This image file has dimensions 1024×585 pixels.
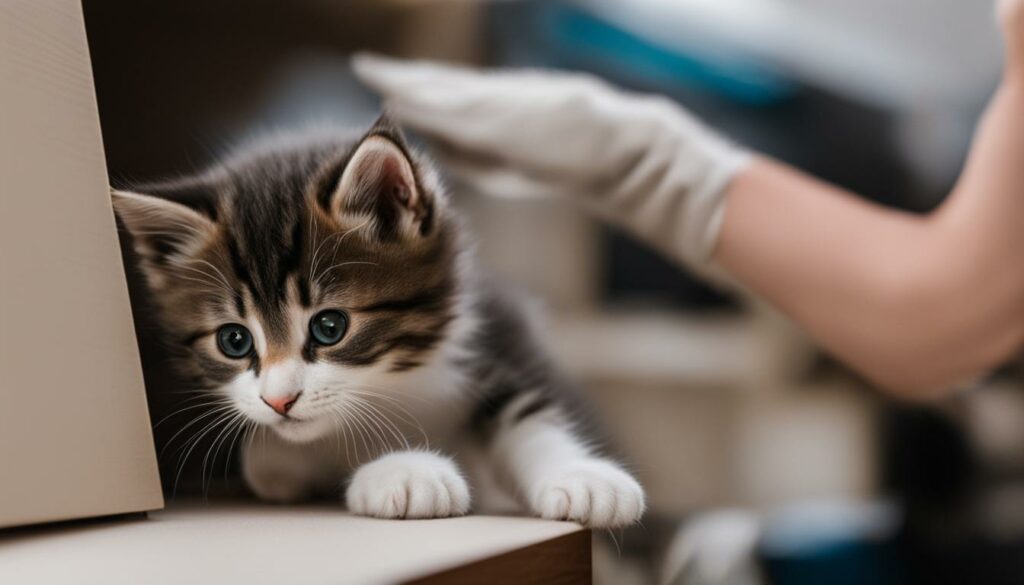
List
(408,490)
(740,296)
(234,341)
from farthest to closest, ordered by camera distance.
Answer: (740,296)
(234,341)
(408,490)

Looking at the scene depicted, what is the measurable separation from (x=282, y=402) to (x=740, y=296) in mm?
733

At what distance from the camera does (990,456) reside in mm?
1230

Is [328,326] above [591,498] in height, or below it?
above

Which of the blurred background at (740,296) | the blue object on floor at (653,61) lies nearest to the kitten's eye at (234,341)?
the blurred background at (740,296)

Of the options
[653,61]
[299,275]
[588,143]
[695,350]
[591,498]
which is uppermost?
[653,61]

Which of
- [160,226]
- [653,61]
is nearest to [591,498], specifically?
[160,226]

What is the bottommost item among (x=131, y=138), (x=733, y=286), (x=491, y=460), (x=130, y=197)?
(x=491, y=460)

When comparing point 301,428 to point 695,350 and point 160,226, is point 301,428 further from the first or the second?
point 695,350

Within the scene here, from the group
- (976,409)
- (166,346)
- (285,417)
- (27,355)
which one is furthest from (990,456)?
(27,355)

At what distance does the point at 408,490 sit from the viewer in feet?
2.49

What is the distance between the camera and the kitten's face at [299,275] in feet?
2.68

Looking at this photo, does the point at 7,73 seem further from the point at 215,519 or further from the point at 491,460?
the point at 491,460

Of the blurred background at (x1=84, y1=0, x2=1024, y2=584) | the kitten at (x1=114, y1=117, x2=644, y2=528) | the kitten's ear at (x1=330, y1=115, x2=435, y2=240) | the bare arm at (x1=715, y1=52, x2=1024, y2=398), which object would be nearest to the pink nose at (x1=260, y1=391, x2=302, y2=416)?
the kitten at (x1=114, y1=117, x2=644, y2=528)

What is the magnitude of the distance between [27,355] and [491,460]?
0.46 meters
